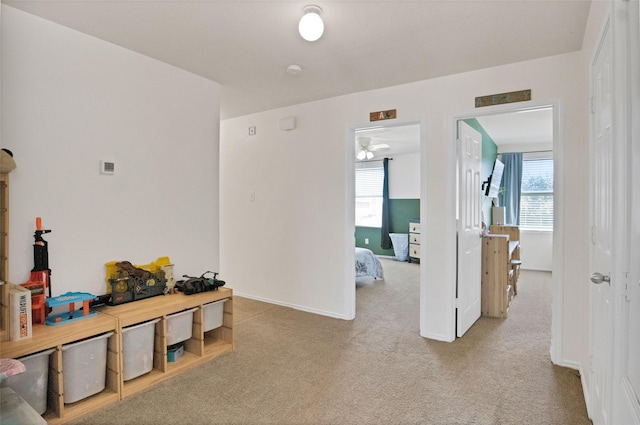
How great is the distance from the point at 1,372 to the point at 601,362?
8.76 ft

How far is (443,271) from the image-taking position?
3.16 metres

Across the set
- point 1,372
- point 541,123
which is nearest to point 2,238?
point 1,372

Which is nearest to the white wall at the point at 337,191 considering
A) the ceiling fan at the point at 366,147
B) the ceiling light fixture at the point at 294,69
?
the ceiling light fixture at the point at 294,69

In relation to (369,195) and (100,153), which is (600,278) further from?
(369,195)

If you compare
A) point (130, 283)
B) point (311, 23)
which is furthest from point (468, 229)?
point (130, 283)

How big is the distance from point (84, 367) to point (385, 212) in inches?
261

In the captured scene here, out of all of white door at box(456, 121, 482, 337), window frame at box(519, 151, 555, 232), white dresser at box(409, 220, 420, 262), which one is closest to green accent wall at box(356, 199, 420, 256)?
white dresser at box(409, 220, 420, 262)

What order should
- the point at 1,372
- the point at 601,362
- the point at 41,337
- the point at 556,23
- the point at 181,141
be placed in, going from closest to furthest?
the point at 1,372 → the point at 601,362 → the point at 41,337 → the point at 556,23 → the point at 181,141

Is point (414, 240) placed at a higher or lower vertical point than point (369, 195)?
lower

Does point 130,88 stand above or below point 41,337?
above

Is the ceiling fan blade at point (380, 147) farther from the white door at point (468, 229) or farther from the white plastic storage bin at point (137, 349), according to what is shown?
the white plastic storage bin at point (137, 349)

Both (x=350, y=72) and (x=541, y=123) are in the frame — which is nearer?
(x=350, y=72)

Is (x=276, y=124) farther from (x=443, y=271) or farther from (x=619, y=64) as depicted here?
(x=619, y=64)

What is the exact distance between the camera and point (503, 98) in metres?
2.84
